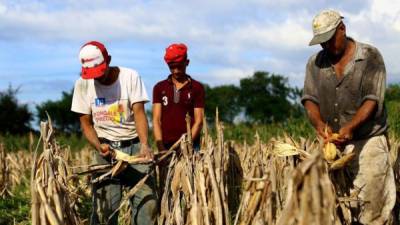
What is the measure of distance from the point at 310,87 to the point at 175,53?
1.23 meters

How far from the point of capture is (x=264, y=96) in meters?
70.1

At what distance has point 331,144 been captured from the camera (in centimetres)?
489

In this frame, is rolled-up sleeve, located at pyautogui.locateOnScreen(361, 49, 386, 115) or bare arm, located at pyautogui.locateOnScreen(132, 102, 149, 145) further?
bare arm, located at pyautogui.locateOnScreen(132, 102, 149, 145)

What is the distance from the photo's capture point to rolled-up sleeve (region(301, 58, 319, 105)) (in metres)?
5.32

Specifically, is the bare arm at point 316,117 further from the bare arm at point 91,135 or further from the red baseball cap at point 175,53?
the bare arm at point 91,135

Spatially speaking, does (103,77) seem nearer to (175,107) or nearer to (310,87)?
(175,107)

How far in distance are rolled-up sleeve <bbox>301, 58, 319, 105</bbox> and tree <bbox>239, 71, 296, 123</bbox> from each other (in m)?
59.8

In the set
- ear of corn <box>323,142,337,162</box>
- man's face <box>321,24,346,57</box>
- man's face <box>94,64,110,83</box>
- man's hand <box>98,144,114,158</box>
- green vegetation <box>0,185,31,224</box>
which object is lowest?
green vegetation <box>0,185,31,224</box>

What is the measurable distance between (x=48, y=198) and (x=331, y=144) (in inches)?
85.0

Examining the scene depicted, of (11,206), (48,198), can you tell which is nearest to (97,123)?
(48,198)

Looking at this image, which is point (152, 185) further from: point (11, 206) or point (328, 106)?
point (11, 206)

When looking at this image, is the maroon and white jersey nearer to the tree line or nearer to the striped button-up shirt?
the striped button-up shirt

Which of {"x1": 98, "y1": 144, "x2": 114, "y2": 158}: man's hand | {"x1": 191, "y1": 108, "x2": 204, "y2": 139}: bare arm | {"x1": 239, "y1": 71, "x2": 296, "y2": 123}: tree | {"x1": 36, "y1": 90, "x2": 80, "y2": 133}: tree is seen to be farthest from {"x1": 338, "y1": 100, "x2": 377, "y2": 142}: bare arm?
{"x1": 239, "y1": 71, "x2": 296, "y2": 123}: tree

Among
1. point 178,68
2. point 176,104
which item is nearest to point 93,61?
point 178,68
